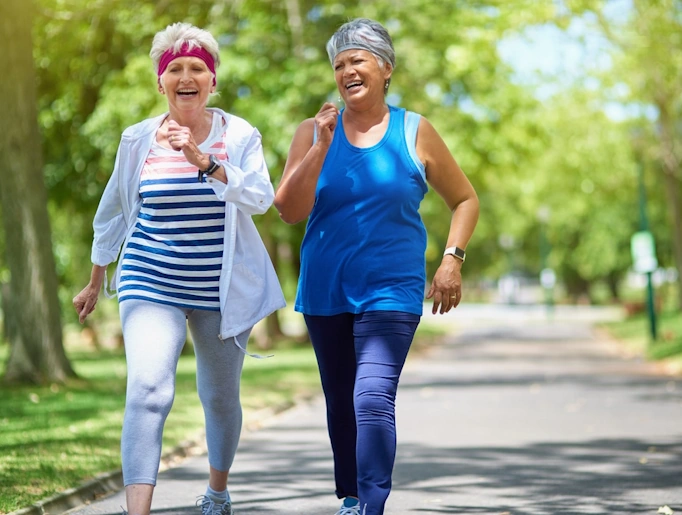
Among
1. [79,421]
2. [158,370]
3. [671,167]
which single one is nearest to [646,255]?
[671,167]

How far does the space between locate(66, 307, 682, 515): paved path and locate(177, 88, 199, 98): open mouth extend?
2.25 m

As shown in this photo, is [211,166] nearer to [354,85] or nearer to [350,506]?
[354,85]

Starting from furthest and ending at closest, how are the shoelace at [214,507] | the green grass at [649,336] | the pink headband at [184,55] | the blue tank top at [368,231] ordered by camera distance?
the green grass at [649,336] → the shoelace at [214,507] → the pink headband at [184,55] → the blue tank top at [368,231]

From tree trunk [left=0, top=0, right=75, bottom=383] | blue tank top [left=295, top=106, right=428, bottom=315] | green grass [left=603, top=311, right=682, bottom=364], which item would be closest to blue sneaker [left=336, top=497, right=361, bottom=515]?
blue tank top [left=295, top=106, right=428, bottom=315]

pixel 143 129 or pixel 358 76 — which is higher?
pixel 358 76

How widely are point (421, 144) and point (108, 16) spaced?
14321 millimetres

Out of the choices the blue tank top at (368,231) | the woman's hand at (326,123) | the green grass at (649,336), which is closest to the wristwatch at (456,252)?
the blue tank top at (368,231)

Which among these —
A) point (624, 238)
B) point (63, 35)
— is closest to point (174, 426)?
point (63, 35)

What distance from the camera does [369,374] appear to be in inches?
181

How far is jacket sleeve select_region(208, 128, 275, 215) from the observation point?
457 centimetres

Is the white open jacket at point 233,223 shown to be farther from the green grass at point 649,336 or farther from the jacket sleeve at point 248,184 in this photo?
the green grass at point 649,336

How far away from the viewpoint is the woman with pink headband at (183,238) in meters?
4.55

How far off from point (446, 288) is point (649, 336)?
23861 mm

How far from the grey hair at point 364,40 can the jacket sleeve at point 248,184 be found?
50 cm
